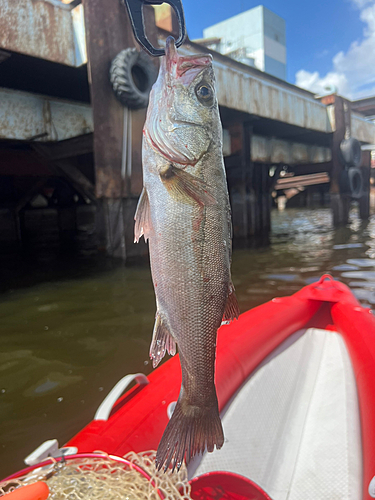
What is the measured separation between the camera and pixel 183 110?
138 cm

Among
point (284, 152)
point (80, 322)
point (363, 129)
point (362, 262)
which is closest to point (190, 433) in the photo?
point (80, 322)

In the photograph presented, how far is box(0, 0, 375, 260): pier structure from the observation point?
6574 millimetres

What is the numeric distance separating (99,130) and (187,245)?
6.09 m

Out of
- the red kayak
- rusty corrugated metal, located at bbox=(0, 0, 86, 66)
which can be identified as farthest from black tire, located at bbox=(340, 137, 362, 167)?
the red kayak

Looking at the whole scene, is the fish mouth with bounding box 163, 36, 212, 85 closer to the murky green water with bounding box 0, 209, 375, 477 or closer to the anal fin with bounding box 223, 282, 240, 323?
the anal fin with bounding box 223, 282, 240, 323

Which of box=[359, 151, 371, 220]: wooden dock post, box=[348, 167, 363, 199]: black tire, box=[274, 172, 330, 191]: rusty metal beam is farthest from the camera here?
box=[274, 172, 330, 191]: rusty metal beam

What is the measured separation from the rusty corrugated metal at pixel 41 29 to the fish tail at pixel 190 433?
6.89 m

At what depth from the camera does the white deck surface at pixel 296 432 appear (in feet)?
6.68

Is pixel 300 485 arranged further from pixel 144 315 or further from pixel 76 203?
pixel 76 203

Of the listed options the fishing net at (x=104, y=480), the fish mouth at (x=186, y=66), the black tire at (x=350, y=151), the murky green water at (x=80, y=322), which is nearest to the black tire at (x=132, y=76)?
the murky green water at (x=80, y=322)

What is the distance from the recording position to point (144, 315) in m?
5.38

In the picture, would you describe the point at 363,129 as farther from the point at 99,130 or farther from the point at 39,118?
the point at 39,118

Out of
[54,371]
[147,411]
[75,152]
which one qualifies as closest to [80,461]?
[147,411]

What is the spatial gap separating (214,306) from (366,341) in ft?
7.23
